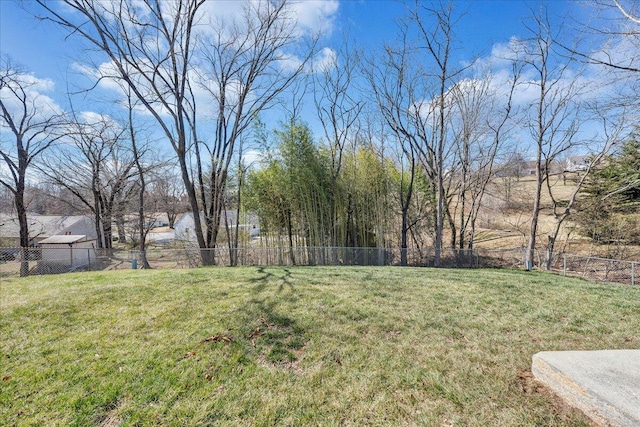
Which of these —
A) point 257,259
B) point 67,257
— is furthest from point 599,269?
point 67,257

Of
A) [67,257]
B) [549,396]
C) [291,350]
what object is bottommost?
[549,396]

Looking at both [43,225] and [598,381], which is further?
[43,225]

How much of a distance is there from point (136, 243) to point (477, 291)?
14934 millimetres

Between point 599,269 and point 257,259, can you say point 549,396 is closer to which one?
point 257,259

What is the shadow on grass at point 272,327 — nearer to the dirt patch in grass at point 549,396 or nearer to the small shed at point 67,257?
the dirt patch in grass at point 549,396

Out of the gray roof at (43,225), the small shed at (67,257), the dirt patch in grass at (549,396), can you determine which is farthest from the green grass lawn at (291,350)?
the gray roof at (43,225)

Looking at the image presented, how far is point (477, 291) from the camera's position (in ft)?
12.5

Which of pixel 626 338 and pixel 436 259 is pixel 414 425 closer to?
pixel 626 338

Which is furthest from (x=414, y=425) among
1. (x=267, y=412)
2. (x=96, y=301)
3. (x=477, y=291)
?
(x=96, y=301)

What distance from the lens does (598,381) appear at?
5.23 ft

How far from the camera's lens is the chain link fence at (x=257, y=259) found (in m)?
7.17

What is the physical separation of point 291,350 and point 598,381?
2.06 m

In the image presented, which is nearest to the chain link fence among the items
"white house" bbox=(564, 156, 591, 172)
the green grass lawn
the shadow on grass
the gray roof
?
"white house" bbox=(564, 156, 591, 172)

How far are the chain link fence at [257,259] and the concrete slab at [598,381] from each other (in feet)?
19.9
